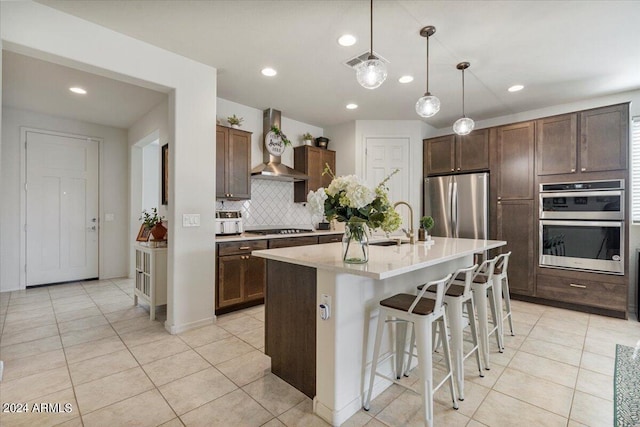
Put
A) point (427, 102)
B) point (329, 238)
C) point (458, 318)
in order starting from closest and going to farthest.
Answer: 1. point (458, 318)
2. point (427, 102)
3. point (329, 238)

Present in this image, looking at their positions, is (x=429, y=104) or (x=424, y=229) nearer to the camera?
(x=429, y=104)

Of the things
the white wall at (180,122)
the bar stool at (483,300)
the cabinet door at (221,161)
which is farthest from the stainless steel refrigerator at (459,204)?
the white wall at (180,122)

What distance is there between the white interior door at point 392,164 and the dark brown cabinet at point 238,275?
7.64ft

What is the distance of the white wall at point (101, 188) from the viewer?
434cm

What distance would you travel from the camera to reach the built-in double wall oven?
3420 millimetres

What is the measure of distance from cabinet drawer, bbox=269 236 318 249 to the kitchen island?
1.59m

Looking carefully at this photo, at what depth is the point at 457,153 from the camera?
15.1ft

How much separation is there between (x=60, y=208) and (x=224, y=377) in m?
4.58

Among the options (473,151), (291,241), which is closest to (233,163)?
(291,241)

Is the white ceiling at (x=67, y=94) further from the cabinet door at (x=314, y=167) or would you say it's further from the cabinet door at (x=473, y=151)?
the cabinet door at (x=473, y=151)

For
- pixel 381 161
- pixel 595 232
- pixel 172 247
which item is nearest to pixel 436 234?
pixel 381 161

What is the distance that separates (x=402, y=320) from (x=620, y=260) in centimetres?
335

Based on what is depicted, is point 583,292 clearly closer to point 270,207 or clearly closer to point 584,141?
point 584,141

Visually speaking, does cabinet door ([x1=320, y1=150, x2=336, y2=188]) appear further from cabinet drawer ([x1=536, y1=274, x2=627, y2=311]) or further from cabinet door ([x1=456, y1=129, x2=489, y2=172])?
cabinet drawer ([x1=536, y1=274, x2=627, y2=311])
